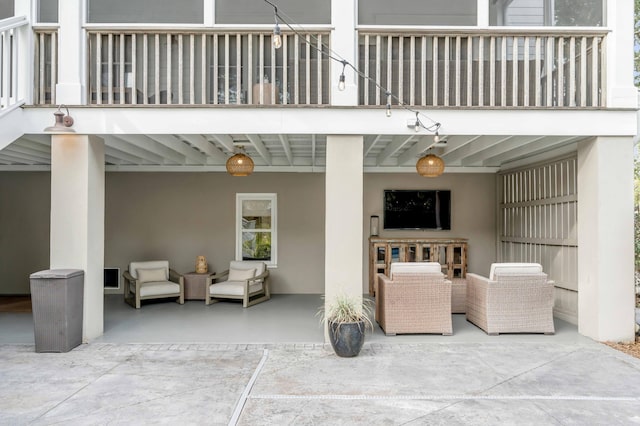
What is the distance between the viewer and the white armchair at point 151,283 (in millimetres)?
7605

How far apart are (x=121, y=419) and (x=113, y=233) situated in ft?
20.8

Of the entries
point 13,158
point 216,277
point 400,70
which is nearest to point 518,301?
point 400,70

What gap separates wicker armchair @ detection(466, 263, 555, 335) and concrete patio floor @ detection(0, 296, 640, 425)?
160 mm

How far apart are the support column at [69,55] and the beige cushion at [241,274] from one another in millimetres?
3967

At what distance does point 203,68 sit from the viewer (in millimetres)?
5340

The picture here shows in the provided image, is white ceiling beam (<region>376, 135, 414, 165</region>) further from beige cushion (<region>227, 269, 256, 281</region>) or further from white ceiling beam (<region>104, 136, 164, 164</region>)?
white ceiling beam (<region>104, 136, 164, 164</region>)

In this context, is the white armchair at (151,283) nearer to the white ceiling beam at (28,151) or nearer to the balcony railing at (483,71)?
the white ceiling beam at (28,151)

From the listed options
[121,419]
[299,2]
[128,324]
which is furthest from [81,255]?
[299,2]

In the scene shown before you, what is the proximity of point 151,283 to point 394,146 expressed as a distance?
4780 mm

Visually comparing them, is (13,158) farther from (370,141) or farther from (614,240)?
(614,240)

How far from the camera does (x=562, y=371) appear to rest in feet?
14.6

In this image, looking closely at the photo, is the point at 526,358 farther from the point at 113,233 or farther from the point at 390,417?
the point at 113,233

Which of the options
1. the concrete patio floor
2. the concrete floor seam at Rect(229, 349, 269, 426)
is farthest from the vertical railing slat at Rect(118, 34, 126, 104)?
the concrete floor seam at Rect(229, 349, 269, 426)

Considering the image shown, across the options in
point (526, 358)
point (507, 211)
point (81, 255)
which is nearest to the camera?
point (526, 358)
